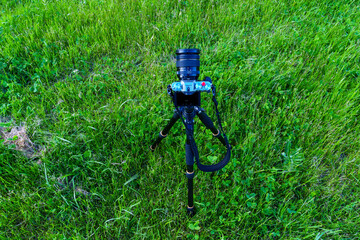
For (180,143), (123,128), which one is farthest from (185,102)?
(123,128)

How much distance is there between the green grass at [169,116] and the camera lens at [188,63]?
1.13 metres

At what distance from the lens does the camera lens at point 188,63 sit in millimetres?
1730

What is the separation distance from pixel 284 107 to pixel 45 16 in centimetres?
513

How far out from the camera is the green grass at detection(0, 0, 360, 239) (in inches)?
86.3

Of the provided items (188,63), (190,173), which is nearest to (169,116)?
(190,173)

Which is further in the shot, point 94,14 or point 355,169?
point 94,14

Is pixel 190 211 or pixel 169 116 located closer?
pixel 190 211

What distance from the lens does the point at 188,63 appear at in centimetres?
172

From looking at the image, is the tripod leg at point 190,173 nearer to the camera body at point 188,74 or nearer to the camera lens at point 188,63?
the camera body at point 188,74

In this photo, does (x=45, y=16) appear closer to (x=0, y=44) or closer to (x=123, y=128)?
(x=0, y=44)

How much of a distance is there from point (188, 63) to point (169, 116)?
1.30 m

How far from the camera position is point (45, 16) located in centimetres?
403

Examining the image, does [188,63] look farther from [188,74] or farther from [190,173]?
[190,173]

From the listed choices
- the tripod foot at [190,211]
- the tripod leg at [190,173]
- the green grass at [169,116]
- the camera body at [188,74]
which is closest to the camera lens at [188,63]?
the camera body at [188,74]
